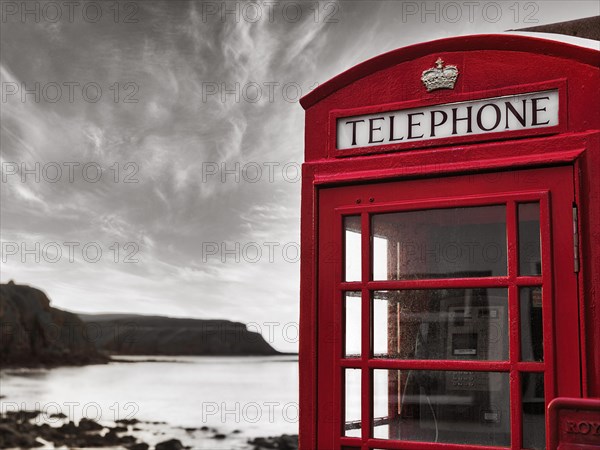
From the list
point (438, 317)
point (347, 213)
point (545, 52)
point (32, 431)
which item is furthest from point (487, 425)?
point (32, 431)

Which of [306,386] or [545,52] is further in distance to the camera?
Result: [306,386]

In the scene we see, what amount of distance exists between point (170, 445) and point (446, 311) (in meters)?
9.48

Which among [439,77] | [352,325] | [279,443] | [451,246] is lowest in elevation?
[279,443]

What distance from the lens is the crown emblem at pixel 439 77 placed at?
2.89 m

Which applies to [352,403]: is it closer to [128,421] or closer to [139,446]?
[139,446]

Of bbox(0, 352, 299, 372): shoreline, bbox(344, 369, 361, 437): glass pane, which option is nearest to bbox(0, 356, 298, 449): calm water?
bbox(0, 352, 299, 372): shoreline

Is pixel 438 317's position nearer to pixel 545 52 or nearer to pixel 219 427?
pixel 545 52

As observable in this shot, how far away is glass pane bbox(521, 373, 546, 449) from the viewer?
8.56ft

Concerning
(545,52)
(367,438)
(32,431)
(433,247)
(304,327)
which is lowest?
(32,431)

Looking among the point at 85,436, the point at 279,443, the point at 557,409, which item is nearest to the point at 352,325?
the point at 557,409

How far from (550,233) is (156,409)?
10.8 m

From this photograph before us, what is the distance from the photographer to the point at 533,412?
8.61 feet

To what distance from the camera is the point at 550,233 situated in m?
2.62

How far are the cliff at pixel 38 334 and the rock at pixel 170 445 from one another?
3.41 m
